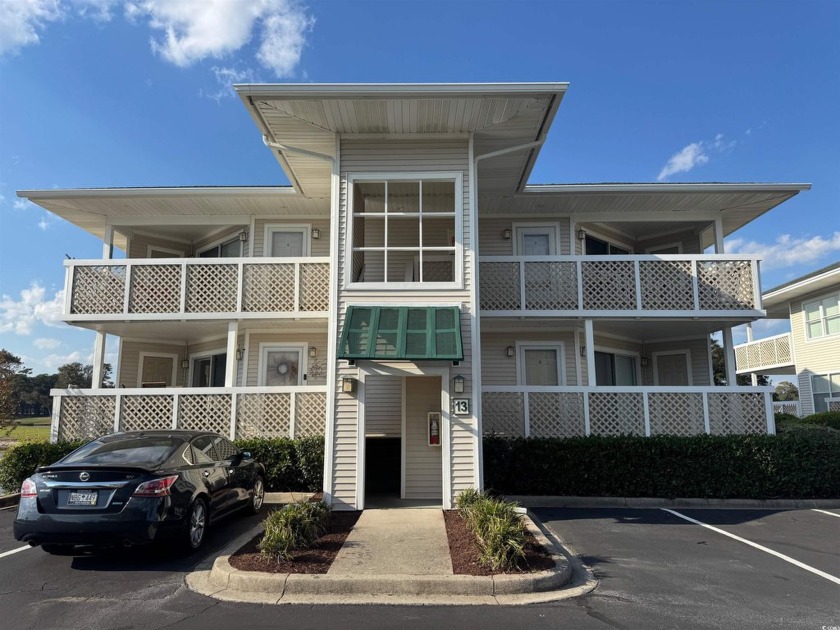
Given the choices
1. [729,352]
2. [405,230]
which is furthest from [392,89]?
[729,352]

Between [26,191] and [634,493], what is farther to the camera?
[26,191]

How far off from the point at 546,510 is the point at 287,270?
7230 mm

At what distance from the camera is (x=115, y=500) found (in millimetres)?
5859

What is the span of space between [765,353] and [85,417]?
2984cm

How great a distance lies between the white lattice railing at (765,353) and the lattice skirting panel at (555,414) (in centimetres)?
1797

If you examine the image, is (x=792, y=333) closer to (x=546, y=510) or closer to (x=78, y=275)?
(x=546, y=510)

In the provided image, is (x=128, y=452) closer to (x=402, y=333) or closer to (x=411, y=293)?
(x=402, y=333)

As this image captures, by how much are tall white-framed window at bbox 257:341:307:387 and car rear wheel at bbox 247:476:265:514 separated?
13.3ft

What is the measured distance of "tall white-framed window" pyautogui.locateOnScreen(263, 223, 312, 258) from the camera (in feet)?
44.4

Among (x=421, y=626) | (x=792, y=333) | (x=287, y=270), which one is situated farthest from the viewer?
(x=792, y=333)

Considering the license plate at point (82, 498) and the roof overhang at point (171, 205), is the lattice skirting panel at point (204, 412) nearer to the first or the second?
the roof overhang at point (171, 205)

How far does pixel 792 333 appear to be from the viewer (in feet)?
76.0

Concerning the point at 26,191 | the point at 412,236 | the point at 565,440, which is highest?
the point at 26,191

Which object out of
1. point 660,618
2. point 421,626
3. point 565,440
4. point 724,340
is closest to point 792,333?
point 724,340
